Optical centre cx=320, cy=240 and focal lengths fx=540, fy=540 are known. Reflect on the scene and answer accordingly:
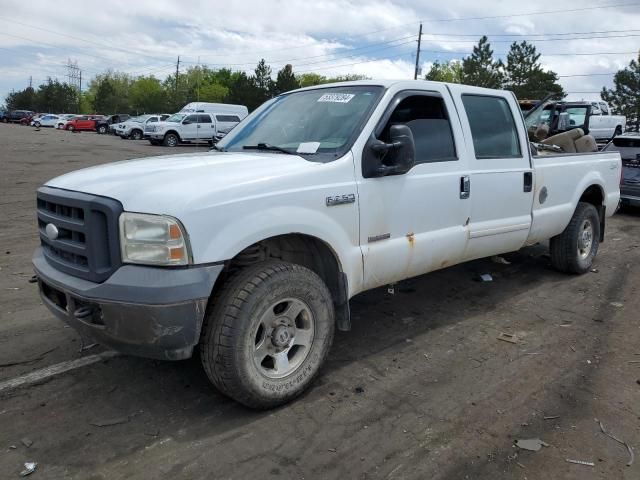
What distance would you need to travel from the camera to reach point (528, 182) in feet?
16.4

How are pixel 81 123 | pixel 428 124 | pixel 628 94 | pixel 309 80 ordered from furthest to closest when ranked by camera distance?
pixel 309 80, pixel 81 123, pixel 628 94, pixel 428 124

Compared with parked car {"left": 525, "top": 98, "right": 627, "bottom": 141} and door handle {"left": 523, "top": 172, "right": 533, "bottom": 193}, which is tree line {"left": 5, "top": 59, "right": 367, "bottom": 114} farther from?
door handle {"left": 523, "top": 172, "right": 533, "bottom": 193}

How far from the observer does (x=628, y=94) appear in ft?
139

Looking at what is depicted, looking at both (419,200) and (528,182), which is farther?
(528,182)

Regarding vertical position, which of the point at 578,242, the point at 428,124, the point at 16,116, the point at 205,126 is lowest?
the point at 578,242

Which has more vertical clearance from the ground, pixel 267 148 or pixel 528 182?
pixel 267 148

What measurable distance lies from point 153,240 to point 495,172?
3.06 metres

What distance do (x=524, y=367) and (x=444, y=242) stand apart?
1069 millimetres

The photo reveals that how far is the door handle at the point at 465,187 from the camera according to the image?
168 inches

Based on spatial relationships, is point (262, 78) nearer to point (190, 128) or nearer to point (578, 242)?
point (190, 128)

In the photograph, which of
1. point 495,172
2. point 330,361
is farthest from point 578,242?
point 330,361

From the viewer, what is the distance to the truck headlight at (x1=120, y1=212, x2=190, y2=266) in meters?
2.70

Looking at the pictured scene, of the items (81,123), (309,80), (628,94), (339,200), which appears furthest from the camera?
(309,80)

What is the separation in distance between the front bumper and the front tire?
167mm
